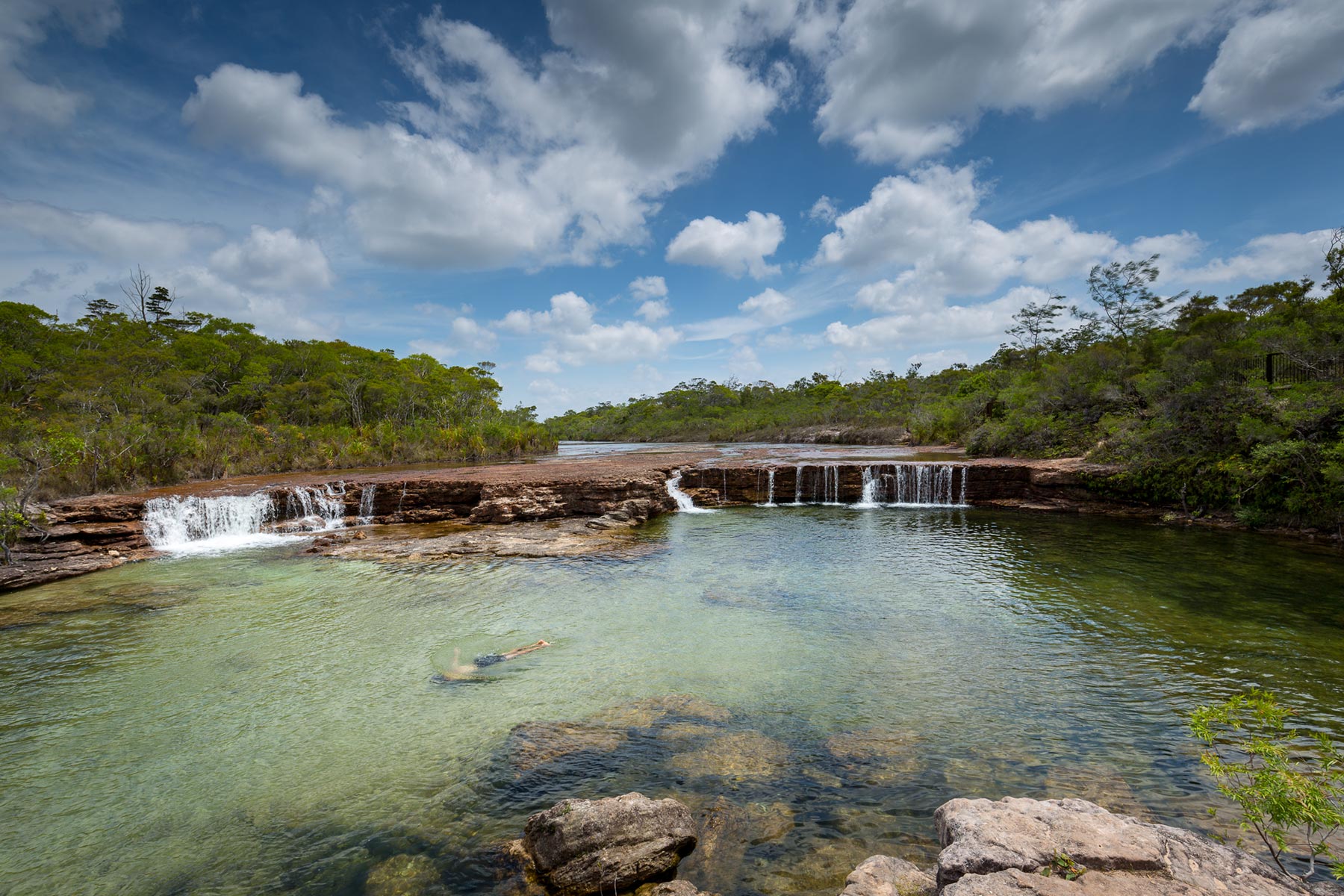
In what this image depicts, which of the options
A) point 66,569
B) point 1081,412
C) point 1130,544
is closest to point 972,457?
point 1081,412

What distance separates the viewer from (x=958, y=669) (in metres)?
6.24

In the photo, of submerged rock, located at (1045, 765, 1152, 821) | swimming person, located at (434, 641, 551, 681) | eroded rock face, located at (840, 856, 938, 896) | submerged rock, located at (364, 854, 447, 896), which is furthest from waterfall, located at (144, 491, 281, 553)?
submerged rock, located at (1045, 765, 1152, 821)

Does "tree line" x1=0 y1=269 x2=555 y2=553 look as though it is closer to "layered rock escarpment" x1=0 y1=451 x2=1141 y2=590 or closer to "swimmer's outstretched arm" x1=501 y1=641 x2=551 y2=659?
"layered rock escarpment" x1=0 y1=451 x2=1141 y2=590

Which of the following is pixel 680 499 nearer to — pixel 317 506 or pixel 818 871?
pixel 317 506

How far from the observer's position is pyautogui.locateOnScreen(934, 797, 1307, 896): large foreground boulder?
2320mm

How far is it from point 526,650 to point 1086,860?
19.5 ft

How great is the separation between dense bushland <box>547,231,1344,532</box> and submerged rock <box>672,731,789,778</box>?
39.7ft

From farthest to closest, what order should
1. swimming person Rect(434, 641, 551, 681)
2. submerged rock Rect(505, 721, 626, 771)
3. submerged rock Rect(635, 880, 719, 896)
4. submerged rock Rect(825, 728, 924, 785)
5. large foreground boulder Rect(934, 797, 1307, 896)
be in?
swimming person Rect(434, 641, 551, 681), submerged rock Rect(505, 721, 626, 771), submerged rock Rect(825, 728, 924, 785), submerged rock Rect(635, 880, 719, 896), large foreground boulder Rect(934, 797, 1307, 896)

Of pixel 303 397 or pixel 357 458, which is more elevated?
pixel 303 397

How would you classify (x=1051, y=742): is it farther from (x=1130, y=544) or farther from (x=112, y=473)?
(x=112, y=473)

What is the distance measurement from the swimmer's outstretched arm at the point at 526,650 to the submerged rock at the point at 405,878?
3.26 m

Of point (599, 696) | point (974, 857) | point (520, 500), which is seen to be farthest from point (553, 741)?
point (520, 500)

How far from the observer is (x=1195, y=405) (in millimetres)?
14078

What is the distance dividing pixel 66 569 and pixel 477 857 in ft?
41.4
